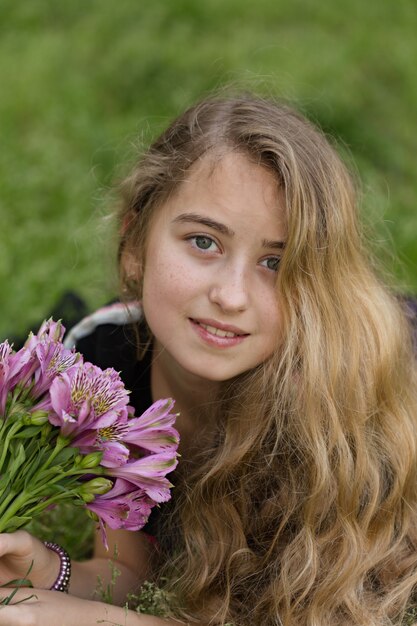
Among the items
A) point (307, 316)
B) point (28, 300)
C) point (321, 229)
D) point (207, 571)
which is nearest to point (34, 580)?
point (207, 571)

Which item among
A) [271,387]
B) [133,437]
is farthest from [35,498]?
[271,387]

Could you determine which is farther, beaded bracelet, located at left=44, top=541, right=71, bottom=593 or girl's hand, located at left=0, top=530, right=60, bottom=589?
beaded bracelet, located at left=44, top=541, right=71, bottom=593

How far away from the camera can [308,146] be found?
265 cm

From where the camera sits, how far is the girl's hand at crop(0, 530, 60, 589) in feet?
7.32

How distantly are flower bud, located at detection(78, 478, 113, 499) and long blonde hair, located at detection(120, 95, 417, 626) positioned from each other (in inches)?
23.9

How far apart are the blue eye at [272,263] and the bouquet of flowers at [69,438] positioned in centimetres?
55

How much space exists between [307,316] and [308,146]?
427mm

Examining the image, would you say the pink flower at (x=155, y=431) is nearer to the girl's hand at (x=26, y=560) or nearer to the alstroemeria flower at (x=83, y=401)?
the alstroemeria flower at (x=83, y=401)

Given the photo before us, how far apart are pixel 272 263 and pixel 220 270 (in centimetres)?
14

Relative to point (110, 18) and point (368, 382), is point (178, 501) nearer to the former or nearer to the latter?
point (368, 382)

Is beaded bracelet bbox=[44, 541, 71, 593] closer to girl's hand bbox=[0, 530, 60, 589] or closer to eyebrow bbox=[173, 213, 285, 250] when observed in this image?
girl's hand bbox=[0, 530, 60, 589]

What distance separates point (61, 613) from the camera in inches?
94.7

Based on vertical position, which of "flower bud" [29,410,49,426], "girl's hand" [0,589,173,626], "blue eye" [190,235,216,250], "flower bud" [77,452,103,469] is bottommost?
"girl's hand" [0,589,173,626]

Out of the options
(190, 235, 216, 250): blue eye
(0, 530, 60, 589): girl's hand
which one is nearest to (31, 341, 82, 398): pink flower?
(0, 530, 60, 589): girl's hand
